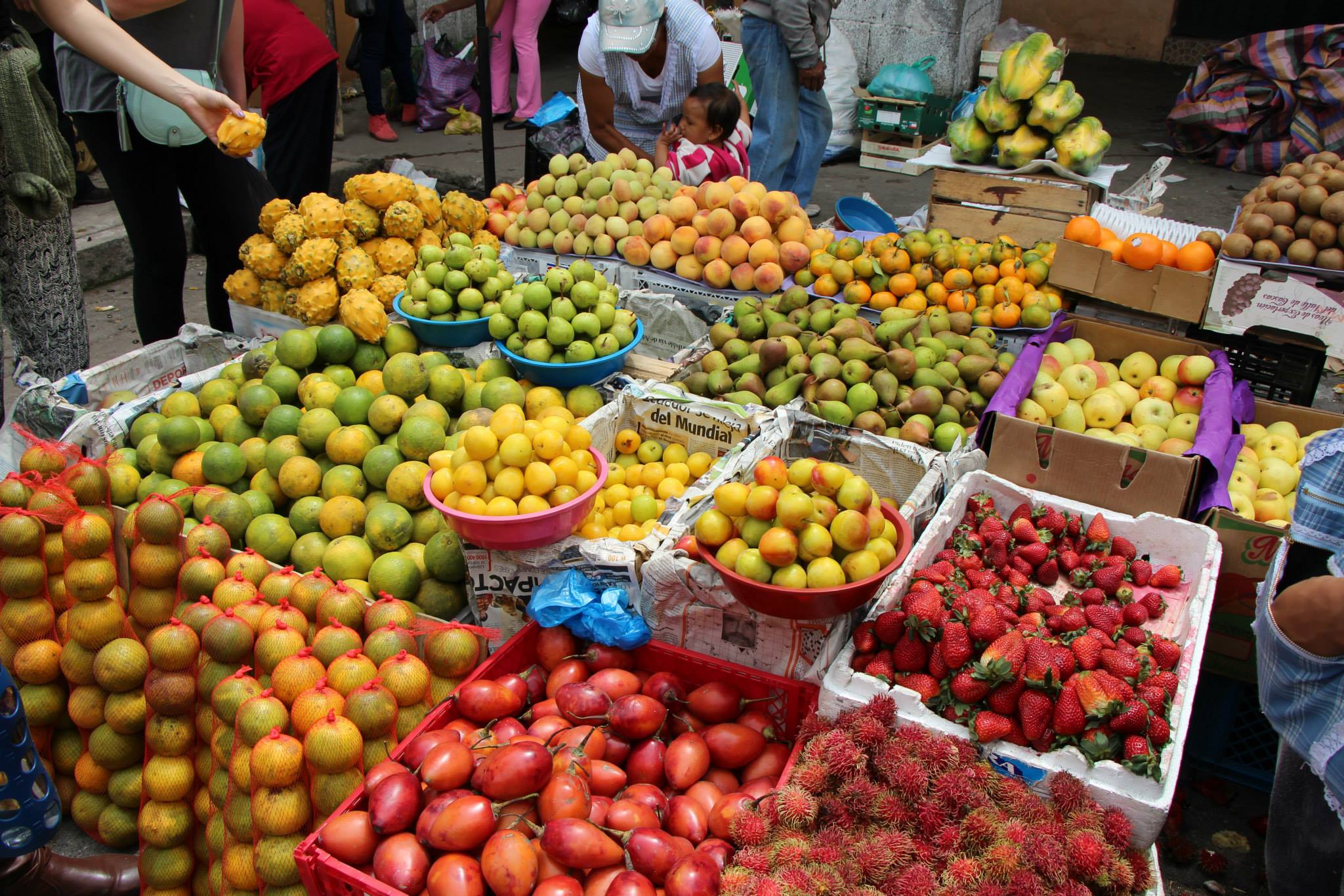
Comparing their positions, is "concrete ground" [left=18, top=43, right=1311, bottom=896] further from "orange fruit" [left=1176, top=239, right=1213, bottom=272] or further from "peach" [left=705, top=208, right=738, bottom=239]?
"peach" [left=705, top=208, right=738, bottom=239]

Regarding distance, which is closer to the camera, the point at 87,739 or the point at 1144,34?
the point at 87,739

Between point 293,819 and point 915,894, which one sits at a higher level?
point 915,894

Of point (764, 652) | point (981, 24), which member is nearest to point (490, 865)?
point (764, 652)

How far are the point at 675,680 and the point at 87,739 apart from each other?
5.59 ft

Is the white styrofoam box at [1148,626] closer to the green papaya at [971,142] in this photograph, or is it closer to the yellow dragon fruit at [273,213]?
the green papaya at [971,142]

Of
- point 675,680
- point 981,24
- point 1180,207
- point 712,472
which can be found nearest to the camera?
point 675,680

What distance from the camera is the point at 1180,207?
785 centimetres

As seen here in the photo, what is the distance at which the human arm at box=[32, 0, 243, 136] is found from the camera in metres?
2.92

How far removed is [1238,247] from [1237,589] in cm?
154

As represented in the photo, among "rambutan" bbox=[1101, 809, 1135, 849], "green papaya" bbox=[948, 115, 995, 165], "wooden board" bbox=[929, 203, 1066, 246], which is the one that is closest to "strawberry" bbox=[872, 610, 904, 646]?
"rambutan" bbox=[1101, 809, 1135, 849]

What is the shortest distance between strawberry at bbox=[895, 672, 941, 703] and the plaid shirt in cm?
66

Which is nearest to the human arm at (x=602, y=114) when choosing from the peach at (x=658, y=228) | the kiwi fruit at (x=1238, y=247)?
the peach at (x=658, y=228)

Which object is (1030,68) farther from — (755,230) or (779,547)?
(779,547)

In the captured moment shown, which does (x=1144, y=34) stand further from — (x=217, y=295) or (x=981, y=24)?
(x=217, y=295)
